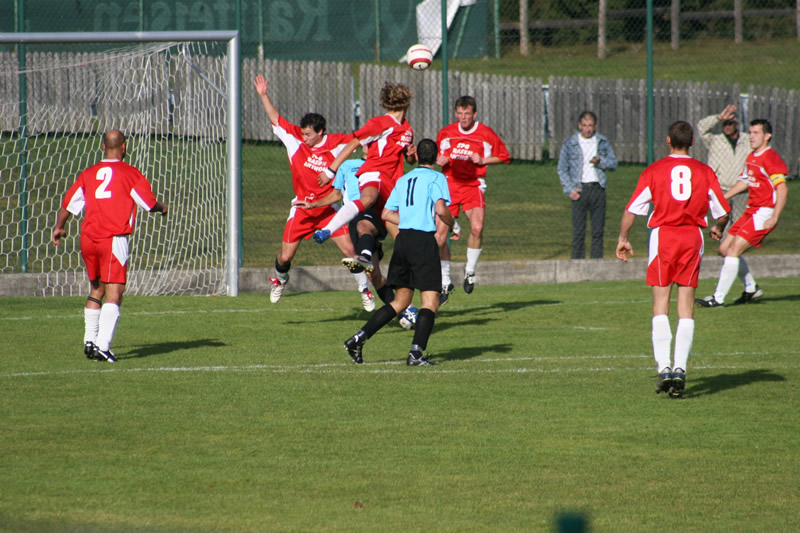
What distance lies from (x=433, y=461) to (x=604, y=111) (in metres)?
16.9

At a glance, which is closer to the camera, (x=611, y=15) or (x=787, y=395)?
(x=787, y=395)

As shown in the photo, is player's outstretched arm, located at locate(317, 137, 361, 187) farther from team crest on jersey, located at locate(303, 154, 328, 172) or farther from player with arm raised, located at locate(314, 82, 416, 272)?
team crest on jersey, located at locate(303, 154, 328, 172)

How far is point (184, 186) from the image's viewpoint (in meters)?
13.9

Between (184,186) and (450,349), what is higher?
(184,186)

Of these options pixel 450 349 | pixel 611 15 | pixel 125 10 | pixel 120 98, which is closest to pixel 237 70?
pixel 120 98

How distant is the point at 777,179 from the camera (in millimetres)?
12125

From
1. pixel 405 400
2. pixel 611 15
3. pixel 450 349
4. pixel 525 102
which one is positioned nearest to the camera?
pixel 405 400

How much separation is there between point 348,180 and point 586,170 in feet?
15.3

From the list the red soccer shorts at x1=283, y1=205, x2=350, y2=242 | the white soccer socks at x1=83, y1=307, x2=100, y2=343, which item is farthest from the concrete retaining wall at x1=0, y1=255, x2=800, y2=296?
the white soccer socks at x1=83, y1=307, x2=100, y2=343

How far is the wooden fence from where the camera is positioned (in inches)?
538

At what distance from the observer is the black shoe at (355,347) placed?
8727 millimetres

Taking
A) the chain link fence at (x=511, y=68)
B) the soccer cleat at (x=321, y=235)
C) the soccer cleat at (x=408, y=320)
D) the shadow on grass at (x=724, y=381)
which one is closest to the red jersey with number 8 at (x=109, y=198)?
the soccer cleat at (x=321, y=235)

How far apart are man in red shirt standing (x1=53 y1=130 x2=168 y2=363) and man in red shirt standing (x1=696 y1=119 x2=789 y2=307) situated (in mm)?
6703

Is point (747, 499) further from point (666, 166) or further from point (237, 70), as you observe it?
point (237, 70)
